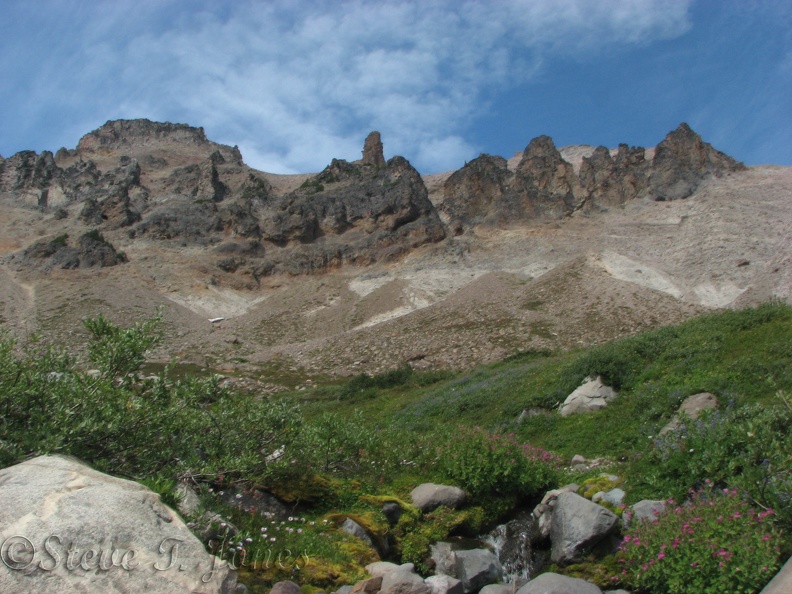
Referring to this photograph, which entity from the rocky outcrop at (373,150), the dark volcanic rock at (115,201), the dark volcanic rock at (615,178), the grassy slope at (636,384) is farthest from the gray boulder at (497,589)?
the rocky outcrop at (373,150)

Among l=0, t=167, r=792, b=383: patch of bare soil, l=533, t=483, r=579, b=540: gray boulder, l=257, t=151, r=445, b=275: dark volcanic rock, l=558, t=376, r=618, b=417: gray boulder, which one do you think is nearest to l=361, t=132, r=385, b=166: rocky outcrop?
l=257, t=151, r=445, b=275: dark volcanic rock

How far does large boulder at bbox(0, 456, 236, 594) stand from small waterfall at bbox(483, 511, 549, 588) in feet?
17.7

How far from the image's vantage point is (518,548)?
34.6ft

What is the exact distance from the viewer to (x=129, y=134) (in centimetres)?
15712

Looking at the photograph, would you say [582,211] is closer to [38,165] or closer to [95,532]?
[95,532]

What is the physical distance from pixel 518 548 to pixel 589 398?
7498mm

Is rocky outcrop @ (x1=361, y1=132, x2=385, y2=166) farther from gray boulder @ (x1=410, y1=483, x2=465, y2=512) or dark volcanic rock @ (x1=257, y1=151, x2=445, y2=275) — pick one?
gray boulder @ (x1=410, y1=483, x2=465, y2=512)

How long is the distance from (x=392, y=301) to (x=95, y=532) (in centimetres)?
5297

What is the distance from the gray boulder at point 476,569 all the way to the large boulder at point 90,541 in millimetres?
4247

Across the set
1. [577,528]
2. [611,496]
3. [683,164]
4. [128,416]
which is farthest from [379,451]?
[683,164]

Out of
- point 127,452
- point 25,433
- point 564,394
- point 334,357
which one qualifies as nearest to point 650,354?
point 564,394

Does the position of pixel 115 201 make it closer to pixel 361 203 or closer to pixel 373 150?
pixel 361 203

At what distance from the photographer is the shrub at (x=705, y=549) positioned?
7054 millimetres

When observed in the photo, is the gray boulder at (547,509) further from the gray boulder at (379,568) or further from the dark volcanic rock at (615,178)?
the dark volcanic rock at (615,178)
